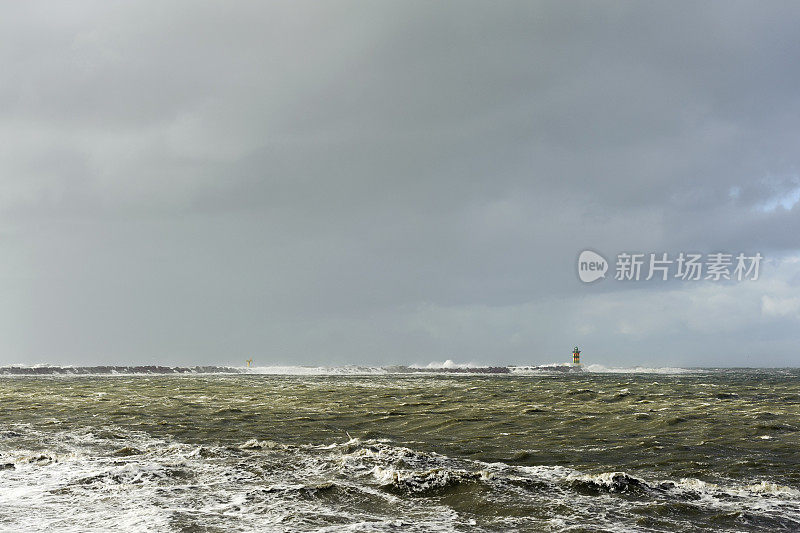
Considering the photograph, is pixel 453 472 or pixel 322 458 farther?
pixel 322 458

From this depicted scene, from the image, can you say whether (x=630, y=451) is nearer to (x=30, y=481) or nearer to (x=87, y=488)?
(x=87, y=488)

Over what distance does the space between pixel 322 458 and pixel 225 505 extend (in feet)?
19.3

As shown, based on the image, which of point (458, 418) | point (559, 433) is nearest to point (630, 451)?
point (559, 433)

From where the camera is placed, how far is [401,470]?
1675cm

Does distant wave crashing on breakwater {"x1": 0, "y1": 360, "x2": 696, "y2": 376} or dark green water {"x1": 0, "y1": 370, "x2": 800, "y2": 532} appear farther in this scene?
distant wave crashing on breakwater {"x1": 0, "y1": 360, "x2": 696, "y2": 376}

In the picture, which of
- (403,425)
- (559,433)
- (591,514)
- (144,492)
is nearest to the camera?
(591,514)

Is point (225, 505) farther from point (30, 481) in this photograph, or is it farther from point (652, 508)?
point (652, 508)

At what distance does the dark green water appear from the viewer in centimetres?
1257

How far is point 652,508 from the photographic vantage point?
44.1 ft

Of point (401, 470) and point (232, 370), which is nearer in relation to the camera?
point (401, 470)

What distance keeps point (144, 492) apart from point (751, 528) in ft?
44.7

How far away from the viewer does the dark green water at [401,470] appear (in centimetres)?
1257

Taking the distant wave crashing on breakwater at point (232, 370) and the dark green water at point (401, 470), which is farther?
the distant wave crashing on breakwater at point (232, 370)

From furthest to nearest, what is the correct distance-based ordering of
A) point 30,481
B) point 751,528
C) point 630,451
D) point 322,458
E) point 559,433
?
1. point 559,433
2. point 630,451
3. point 322,458
4. point 30,481
5. point 751,528
